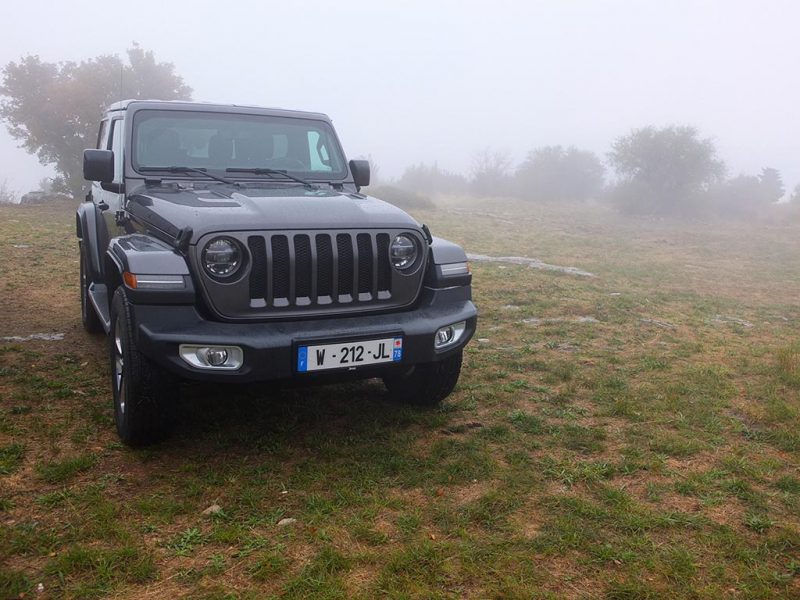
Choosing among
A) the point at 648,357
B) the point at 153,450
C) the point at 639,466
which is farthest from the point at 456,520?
the point at 648,357

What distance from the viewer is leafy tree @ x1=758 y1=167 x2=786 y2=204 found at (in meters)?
28.7

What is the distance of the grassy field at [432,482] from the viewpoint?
8.55ft

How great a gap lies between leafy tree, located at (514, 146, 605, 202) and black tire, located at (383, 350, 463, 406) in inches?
1137

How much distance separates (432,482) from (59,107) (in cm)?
2152

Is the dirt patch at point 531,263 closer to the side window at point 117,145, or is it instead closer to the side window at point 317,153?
the side window at point 317,153

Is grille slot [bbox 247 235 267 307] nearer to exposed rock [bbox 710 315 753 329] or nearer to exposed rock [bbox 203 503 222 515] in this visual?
exposed rock [bbox 203 503 222 515]

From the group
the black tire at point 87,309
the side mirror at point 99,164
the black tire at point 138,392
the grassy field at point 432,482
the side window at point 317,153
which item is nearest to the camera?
the grassy field at point 432,482

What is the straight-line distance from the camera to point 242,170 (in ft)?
15.0

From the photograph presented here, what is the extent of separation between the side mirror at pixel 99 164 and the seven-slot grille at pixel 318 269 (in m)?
1.74

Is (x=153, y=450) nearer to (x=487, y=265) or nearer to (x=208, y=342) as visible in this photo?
(x=208, y=342)

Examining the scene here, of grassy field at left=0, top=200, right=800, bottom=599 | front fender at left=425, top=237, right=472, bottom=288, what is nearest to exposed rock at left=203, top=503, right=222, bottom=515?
grassy field at left=0, top=200, right=800, bottom=599

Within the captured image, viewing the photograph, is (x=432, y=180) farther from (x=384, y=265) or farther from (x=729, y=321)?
(x=384, y=265)

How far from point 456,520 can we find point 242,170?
282 centimetres

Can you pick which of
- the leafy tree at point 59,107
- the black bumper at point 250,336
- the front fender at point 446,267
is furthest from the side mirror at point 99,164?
the leafy tree at point 59,107
